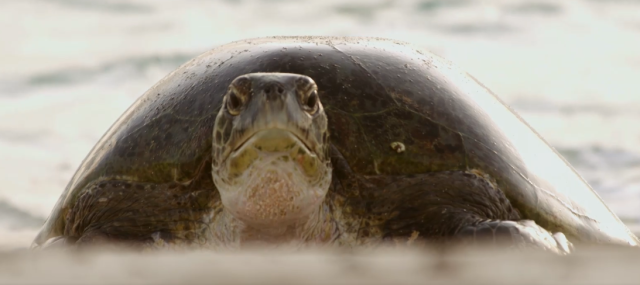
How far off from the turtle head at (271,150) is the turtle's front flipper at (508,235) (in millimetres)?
828

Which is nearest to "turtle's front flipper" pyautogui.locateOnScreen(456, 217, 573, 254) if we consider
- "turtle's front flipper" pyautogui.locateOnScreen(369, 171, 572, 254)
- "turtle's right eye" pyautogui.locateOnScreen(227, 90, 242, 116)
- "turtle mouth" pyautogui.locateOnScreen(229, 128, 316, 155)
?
"turtle's front flipper" pyautogui.locateOnScreen(369, 171, 572, 254)

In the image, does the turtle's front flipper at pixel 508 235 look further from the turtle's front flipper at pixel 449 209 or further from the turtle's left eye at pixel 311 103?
the turtle's left eye at pixel 311 103

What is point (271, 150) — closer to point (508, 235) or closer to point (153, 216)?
point (153, 216)

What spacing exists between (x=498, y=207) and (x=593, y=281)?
3.25 m

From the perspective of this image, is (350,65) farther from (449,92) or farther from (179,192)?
(179,192)

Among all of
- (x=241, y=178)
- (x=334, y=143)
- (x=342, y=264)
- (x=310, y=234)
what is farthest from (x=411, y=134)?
(x=342, y=264)

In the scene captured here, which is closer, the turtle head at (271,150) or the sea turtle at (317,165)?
the turtle head at (271,150)

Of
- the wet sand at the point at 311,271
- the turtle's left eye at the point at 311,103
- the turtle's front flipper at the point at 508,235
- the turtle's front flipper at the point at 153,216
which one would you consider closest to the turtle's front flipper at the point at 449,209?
the turtle's front flipper at the point at 508,235

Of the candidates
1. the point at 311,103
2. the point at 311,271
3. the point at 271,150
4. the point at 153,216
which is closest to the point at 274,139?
the point at 271,150

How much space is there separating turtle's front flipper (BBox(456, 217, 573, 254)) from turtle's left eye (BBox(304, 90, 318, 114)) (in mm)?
1077

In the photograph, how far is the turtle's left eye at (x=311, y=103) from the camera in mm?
4234

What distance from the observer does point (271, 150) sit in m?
4.11

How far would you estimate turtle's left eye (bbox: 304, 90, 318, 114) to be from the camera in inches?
167

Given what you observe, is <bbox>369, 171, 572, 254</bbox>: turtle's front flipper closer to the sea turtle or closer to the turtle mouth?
the sea turtle
